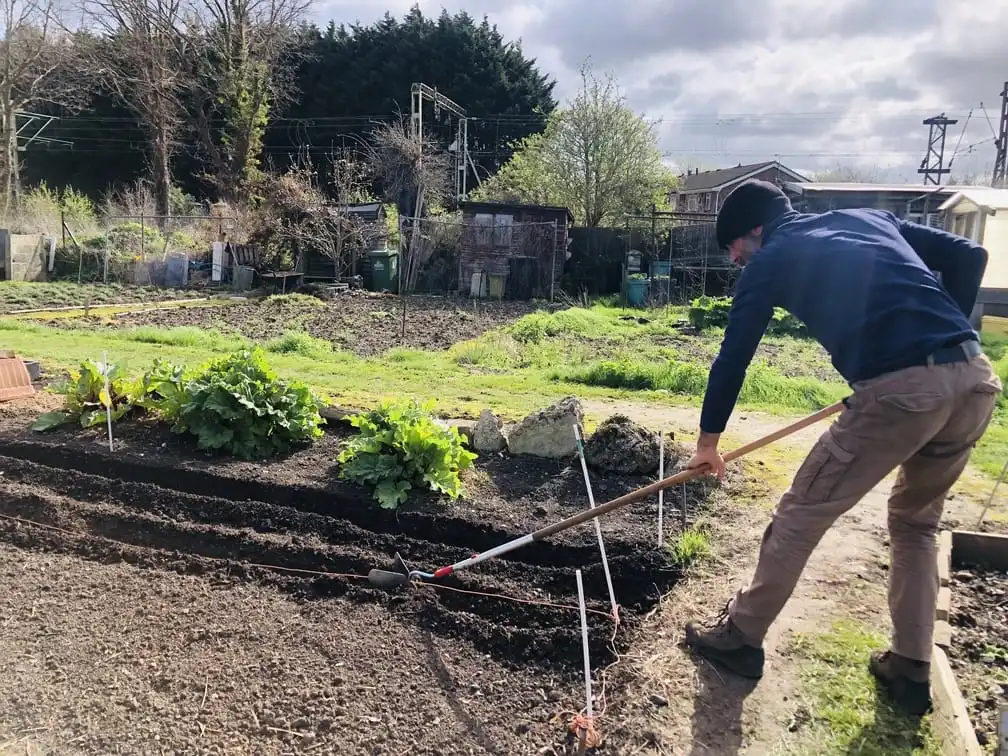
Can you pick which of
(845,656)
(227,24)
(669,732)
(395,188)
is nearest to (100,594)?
(669,732)

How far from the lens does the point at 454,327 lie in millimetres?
14859

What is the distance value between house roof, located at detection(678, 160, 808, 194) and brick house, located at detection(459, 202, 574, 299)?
45.7 ft

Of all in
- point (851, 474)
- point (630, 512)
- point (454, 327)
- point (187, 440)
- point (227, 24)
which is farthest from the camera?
point (227, 24)

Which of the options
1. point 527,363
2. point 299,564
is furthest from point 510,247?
point 299,564

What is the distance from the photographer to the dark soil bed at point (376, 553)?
2988 mm

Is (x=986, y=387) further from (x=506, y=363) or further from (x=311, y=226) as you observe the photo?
(x=311, y=226)

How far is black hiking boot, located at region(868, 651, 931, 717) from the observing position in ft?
9.21

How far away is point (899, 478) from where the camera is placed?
288 cm

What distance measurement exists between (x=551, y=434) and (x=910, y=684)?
2876mm

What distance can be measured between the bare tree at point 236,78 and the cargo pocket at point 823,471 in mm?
33139

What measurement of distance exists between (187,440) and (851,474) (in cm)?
469

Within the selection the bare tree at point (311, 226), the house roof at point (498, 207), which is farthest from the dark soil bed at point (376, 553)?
the bare tree at point (311, 226)

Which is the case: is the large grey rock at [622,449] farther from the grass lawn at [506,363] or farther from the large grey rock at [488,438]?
the grass lawn at [506,363]

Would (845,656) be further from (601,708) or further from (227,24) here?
(227,24)
